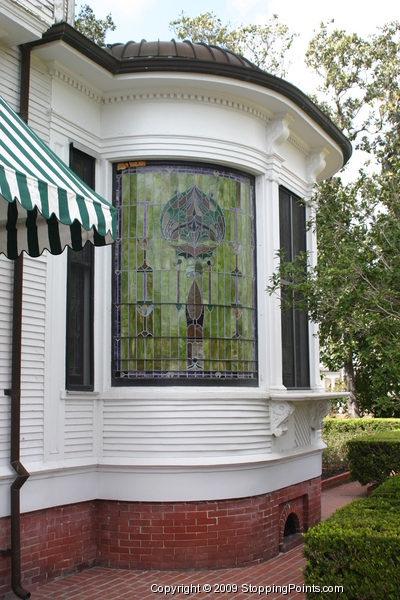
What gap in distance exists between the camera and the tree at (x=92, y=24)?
23031mm

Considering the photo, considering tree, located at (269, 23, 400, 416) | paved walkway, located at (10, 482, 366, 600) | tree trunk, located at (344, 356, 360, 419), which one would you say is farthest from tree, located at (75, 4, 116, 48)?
paved walkway, located at (10, 482, 366, 600)

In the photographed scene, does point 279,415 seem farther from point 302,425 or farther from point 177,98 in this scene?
point 177,98

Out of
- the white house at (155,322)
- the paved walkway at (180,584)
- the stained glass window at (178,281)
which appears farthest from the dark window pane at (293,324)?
the paved walkway at (180,584)

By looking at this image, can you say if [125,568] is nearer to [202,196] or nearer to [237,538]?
[237,538]

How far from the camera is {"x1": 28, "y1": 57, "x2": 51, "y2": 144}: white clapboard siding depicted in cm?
762

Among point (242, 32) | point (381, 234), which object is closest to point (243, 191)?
point (381, 234)

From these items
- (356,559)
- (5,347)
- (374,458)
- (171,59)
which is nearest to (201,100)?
(171,59)

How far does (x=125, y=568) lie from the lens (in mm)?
7770

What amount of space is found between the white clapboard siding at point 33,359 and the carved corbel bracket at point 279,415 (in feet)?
9.77

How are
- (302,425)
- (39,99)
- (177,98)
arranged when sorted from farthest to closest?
(302,425) < (177,98) < (39,99)

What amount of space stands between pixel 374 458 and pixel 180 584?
7547 mm

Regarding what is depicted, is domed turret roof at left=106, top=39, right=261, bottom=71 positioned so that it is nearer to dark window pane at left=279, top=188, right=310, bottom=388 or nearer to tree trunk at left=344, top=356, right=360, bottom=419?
dark window pane at left=279, top=188, right=310, bottom=388

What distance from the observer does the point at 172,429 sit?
25.9ft

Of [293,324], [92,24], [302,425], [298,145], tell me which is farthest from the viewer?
[92,24]
